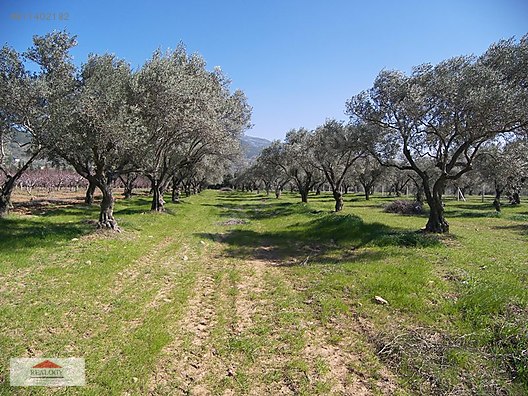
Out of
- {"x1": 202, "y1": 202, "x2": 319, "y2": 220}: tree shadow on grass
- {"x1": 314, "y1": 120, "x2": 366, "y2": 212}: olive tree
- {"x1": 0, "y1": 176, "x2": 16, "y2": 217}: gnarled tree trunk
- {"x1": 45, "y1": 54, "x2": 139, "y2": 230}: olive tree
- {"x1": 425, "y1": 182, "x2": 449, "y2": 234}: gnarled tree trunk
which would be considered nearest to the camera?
{"x1": 45, "y1": 54, "x2": 139, "y2": 230}: olive tree

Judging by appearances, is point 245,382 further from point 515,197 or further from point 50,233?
point 515,197

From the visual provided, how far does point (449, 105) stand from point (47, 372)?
21729mm

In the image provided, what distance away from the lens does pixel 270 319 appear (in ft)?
29.1

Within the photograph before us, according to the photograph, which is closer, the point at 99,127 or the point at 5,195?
the point at 99,127

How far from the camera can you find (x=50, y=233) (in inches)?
703

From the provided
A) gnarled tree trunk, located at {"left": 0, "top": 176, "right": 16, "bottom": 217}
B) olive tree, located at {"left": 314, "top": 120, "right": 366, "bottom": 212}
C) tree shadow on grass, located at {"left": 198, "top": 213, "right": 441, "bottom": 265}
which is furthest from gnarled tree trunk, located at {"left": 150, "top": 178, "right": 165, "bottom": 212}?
olive tree, located at {"left": 314, "top": 120, "right": 366, "bottom": 212}

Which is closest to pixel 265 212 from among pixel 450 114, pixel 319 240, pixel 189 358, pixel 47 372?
pixel 319 240

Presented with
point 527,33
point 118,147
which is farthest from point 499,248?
point 118,147

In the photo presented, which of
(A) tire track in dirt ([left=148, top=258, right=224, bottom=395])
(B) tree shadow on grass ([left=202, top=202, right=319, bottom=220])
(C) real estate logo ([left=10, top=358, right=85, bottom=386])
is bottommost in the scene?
(A) tire track in dirt ([left=148, top=258, right=224, bottom=395])

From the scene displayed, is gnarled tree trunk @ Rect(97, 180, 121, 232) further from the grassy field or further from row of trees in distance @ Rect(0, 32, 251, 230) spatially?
the grassy field

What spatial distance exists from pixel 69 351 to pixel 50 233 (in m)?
13.6

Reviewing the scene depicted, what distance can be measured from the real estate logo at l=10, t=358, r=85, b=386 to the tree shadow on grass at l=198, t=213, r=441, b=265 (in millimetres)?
10375

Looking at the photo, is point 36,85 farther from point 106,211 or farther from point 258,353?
point 258,353

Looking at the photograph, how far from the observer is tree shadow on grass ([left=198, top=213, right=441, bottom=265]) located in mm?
16688
